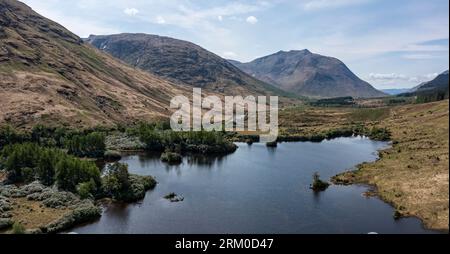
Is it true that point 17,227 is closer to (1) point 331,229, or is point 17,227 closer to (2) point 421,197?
(1) point 331,229

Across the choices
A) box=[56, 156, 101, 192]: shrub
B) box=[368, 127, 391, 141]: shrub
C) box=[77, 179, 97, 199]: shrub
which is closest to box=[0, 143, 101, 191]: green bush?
box=[56, 156, 101, 192]: shrub

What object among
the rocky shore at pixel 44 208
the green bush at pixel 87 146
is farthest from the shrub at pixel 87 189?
the green bush at pixel 87 146

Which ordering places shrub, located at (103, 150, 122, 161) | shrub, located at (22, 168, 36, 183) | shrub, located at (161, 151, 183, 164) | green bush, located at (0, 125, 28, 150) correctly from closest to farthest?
shrub, located at (22, 168, 36, 183) < shrub, located at (161, 151, 183, 164) < shrub, located at (103, 150, 122, 161) < green bush, located at (0, 125, 28, 150)

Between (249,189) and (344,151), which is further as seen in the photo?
(344,151)

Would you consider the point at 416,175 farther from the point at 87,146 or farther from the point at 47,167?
the point at 87,146

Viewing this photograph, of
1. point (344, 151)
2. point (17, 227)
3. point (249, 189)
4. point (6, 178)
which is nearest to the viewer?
point (17, 227)

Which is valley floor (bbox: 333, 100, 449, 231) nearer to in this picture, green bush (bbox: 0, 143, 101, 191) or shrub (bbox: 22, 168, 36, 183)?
green bush (bbox: 0, 143, 101, 191)

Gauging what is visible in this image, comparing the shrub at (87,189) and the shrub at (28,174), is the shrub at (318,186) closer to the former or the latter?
the shrub at (87,189)

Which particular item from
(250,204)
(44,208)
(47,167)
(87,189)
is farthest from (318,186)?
(47,167)
